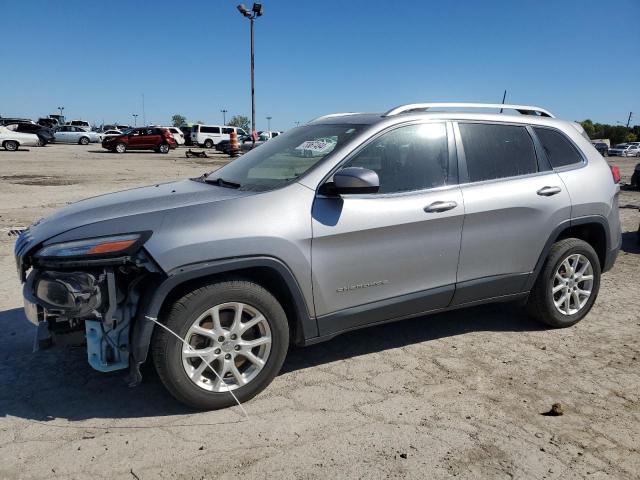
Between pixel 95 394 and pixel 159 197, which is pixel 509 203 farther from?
pixel 95 394

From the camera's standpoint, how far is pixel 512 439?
2.83 m

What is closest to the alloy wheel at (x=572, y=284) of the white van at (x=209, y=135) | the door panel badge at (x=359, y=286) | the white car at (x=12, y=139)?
the door panel badge at (x=359, y=286)

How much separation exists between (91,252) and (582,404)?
303cm

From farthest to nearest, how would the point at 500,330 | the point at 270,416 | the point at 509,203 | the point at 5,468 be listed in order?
the point at 500,330 < the point at 509,203 < the point at 270,416 < the point at 5,468

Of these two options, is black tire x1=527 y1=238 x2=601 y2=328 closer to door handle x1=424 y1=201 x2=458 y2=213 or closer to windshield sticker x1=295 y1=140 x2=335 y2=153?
door handle x1=424 y1=201 x2=458 y2=213

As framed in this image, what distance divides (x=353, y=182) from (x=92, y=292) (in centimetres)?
159

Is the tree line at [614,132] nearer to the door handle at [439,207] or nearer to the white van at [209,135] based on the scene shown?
the white van at [209,135]

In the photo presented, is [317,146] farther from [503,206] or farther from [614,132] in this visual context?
[614,132]

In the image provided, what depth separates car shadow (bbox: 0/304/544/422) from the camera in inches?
122

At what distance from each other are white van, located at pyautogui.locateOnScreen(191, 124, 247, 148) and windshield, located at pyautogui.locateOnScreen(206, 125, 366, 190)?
1525 inches

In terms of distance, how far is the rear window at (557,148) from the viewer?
14.0ft

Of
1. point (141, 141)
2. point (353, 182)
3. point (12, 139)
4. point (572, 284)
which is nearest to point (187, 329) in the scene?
point (353, 182)

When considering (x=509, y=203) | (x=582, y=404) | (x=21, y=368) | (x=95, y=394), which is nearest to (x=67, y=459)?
(x=95, y=394)

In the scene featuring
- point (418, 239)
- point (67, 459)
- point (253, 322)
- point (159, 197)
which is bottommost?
point (67, 459)
